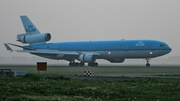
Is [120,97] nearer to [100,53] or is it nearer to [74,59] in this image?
[100,53]

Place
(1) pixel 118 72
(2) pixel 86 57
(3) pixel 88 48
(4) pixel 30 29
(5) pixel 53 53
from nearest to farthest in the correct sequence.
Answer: (1) pixel 118 72 < (2) pixel 86 57 < (3) pixel 88 48 < (5) pixel 53 53 < (4) pixel 30 29

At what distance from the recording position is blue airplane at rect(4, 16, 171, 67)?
240ft

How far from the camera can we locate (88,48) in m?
81.4

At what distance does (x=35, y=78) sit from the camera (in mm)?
32750

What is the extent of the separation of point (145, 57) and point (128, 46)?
4118mm

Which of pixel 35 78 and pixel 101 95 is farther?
pixel 35 78

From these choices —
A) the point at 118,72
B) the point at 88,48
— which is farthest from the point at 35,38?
the point at 118,72

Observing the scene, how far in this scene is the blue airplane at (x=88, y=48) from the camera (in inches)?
2881

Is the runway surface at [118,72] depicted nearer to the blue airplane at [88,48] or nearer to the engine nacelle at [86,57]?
the blue airplane at [88,48]

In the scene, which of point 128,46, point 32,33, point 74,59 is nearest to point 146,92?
point 128,46

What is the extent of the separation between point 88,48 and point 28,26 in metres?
17.6

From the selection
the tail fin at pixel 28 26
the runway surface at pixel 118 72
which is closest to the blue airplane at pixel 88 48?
the tail fin at pixel 28 26

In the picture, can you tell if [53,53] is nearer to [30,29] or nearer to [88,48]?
[88,48]

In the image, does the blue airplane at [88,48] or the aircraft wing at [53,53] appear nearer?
the blue airplane at [88,48]
